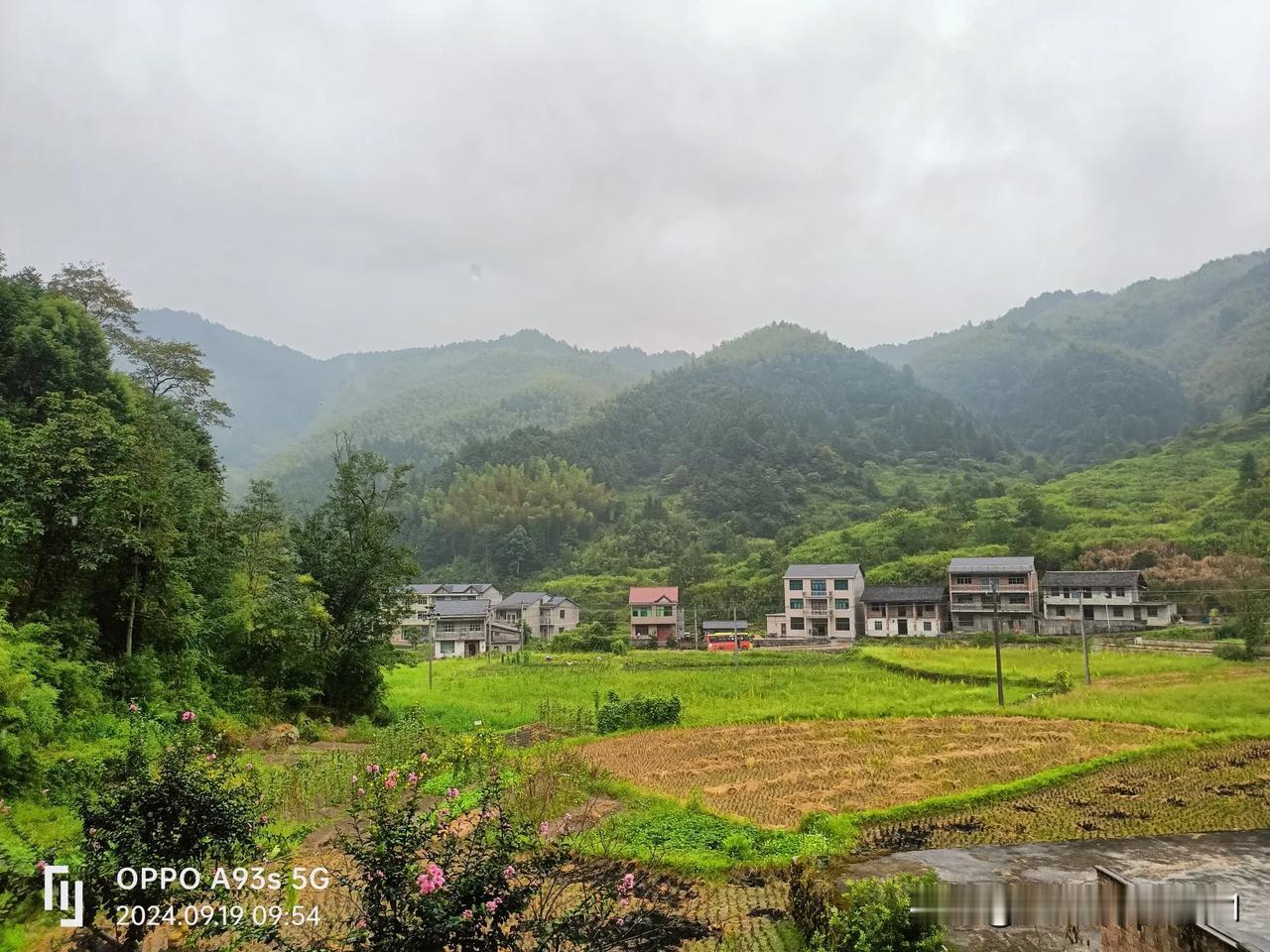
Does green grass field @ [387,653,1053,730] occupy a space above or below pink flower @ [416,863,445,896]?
below

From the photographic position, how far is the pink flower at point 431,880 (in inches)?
141

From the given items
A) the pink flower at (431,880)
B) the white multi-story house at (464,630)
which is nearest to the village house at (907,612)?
the white multi-story house at (464,630)

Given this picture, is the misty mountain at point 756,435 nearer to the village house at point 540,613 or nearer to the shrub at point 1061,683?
the village house at point 540,613

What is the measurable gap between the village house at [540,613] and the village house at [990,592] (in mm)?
31131

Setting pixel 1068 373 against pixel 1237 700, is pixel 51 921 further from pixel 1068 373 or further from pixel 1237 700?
pixel 1068 373

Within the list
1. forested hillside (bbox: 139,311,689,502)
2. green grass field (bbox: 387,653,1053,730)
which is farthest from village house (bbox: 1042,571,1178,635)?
forested hillside (bbox: 139,311,689,502)

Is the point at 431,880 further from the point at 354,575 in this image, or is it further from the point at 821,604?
the point at 821,604

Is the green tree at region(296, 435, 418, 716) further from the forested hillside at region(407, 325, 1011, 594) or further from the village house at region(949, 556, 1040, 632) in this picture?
the forested hillside at region(407, 325, 1011, 594)

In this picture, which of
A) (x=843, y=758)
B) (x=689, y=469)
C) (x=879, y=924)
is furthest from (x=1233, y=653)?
(x=689, y=469)

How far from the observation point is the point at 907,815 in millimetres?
12086

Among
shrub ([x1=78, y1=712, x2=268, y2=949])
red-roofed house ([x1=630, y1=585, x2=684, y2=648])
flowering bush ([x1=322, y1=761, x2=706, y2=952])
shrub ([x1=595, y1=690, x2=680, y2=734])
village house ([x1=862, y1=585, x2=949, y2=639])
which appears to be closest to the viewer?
flowering bush ([x1=322, y1=761, x2=706, y2=952])

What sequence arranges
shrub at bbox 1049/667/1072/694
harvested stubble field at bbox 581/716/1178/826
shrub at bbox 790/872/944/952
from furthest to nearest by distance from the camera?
shrub at bbox 1049/667/1072/694 → harvested stubble field at bbox 581/716/1178/826 → shrub at bbox 790/872/944/952

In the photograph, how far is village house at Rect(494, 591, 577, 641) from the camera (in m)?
61.2

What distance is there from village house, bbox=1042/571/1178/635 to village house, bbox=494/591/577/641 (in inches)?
1438
